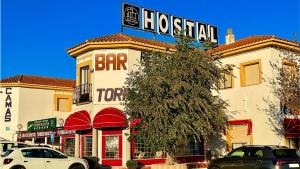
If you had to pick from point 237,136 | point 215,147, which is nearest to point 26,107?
point 215,147

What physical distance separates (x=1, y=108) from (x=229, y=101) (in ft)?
65.3

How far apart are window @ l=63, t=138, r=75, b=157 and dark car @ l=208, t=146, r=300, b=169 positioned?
41.7 feet

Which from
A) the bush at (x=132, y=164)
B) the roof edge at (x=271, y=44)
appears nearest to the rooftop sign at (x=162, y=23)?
the roof edge at (x=271, y=44)

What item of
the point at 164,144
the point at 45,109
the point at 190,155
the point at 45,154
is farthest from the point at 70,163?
the point at 45,109

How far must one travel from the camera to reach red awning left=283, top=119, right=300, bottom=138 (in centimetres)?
2438

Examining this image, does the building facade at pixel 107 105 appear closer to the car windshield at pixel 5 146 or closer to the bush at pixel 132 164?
the bush at pixel 132 164

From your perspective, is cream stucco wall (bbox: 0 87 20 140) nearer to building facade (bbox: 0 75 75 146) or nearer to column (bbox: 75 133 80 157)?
building facade (bbox: 0 75 75 146)

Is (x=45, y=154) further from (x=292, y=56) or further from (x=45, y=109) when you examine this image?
(x=45, y=109)

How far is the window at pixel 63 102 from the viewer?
37.7 meters

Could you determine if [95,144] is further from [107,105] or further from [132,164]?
[132,164]

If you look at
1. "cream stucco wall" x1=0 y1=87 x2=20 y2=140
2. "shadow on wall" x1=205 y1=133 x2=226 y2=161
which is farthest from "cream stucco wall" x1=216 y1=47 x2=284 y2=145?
"cream stucco wall" x1=0 y1=87 x2=20 y2=140

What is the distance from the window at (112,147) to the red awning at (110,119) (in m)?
1.35

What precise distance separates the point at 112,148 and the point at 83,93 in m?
4.12

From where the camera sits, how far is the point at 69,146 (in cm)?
2758
